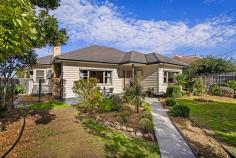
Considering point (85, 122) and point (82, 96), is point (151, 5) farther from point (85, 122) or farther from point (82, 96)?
point (85, 122)

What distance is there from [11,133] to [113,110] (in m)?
5.73

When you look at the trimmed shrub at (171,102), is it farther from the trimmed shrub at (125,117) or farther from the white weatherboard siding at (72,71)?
the white weatherboard siding at (72,71)

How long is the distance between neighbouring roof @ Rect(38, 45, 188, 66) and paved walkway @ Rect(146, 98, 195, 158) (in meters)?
10.4

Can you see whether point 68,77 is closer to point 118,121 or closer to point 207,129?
point 118,121

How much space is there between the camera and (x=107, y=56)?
926 inches

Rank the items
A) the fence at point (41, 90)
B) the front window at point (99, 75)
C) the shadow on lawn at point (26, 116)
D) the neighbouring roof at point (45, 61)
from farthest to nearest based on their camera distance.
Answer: the neighbouring roof at point (45, 61), the front window at point (99, 75), the fence at point (41, 90), the shadow on lawn at point (26, 116)

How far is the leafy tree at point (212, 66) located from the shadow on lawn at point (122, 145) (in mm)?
22989

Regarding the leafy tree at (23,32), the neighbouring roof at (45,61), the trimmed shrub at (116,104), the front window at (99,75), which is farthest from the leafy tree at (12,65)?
the neighbouring roof at (45,61)

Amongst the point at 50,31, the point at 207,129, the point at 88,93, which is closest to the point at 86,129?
the point at 88,93

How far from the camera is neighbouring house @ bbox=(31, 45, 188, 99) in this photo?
776 inches

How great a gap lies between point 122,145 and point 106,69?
46.8 feet

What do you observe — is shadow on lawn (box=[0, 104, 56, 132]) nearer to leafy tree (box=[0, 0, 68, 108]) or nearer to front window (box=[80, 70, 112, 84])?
leafy tree (box=[0, 0, 68, 108])

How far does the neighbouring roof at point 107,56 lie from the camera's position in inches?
803

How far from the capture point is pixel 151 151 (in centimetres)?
780
